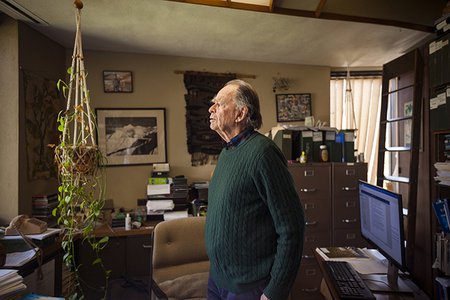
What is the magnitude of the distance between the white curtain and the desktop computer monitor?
242 cm

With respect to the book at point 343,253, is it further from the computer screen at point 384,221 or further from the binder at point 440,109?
the binder at point 440,109

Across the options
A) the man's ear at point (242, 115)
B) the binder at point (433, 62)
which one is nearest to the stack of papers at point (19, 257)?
the man's ear at point (242, 115)

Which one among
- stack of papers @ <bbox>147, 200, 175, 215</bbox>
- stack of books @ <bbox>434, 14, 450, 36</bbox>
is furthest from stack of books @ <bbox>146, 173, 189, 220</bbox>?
stack of books @ <bbox>434, 14, 450, 36</bbox>

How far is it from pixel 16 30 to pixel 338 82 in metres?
3.50

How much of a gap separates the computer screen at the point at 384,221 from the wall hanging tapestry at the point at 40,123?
254 centimetres

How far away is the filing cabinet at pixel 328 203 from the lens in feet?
9.28

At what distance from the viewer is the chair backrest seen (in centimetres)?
180

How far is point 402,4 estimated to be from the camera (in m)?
2.38

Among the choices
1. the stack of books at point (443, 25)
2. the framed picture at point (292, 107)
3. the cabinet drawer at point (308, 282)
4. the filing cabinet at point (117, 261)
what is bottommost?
the cabinet drawer at point (308, 282)

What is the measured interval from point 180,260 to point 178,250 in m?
0.06

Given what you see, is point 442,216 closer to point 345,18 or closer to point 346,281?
point 346,281

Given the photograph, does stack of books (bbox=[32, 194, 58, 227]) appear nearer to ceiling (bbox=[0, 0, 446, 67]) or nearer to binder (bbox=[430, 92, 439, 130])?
ceiling (bbox=[0, 0, 446, 67])

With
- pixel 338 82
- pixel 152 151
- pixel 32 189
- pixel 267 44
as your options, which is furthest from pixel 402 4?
pixel 32 189

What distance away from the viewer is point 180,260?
6.09 feet
